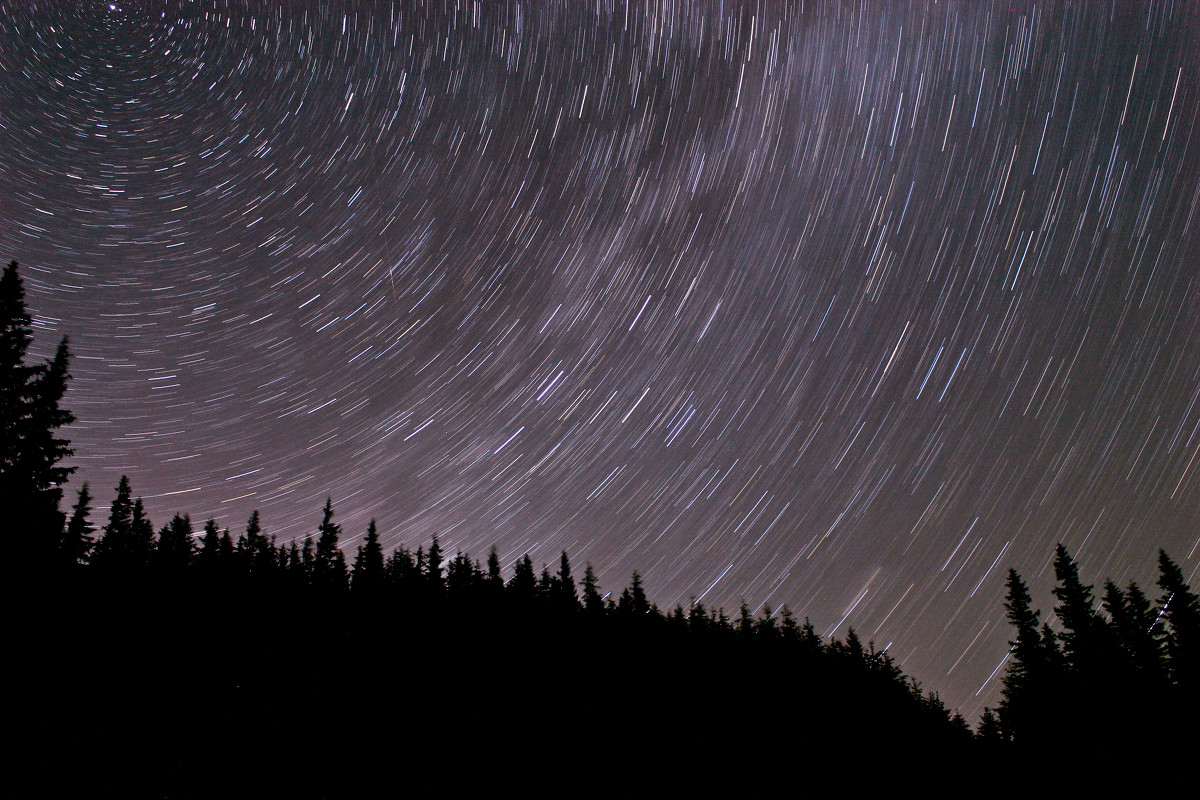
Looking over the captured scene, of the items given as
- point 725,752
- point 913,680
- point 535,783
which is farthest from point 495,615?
point 913,680

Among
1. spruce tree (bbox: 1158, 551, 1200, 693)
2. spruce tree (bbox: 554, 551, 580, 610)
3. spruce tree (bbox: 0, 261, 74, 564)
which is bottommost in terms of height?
spruce tree (bbox: 1158, 551, 1200, 693)

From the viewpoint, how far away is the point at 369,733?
23359 millimetres

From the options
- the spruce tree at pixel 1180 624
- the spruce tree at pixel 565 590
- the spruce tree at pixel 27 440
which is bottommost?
the spruce tree at pixel 1180 624

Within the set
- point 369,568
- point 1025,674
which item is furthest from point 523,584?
point 1025,674

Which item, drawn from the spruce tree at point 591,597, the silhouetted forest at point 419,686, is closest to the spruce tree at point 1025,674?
the silhouetted forest at point 419,686

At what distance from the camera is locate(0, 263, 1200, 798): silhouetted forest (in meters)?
15.1

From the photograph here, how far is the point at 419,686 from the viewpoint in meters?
30.8

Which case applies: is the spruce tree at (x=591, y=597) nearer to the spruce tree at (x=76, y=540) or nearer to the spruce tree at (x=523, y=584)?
the spruce tree at (x=523, y=584)

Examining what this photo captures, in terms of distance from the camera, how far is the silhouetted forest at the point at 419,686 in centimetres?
1510

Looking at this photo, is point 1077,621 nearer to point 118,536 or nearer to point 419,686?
point 419,686

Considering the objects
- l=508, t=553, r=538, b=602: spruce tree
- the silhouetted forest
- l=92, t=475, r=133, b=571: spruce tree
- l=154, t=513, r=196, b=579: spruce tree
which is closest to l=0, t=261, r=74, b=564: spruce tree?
the silhouetted forest

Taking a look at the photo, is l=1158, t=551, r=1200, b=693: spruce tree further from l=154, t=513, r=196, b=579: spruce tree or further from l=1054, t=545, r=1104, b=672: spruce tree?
l=154, t=513, r=196, b=579: spruce tree

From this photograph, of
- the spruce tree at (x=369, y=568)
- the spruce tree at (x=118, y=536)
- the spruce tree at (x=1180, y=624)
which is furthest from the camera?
the spruce tree at (x=369, y=568)

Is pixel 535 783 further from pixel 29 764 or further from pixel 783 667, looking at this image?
pixel 783 667
